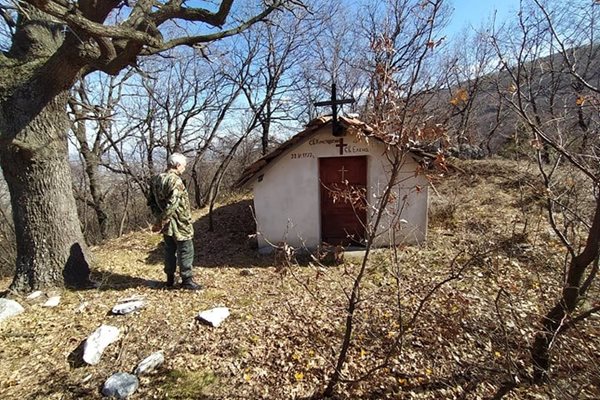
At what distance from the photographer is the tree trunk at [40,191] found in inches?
169

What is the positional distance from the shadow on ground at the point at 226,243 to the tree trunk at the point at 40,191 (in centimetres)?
212

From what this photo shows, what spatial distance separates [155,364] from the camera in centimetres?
316

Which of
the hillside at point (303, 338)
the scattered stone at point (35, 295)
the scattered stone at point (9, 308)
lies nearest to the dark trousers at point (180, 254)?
the hillside at point (303, 338)

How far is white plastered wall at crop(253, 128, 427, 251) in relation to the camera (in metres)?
7.13

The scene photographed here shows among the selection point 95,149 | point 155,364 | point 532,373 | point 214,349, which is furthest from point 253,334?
point 95,149

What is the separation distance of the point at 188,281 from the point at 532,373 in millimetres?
4564

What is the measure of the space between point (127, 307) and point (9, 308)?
156 cm

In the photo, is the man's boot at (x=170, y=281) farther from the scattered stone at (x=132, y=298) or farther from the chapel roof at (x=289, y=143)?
→ the chapel roof at (x=289, y=143)

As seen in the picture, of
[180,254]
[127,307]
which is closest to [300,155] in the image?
[180,254]

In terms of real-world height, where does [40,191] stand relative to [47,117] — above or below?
below

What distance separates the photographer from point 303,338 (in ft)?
12.0

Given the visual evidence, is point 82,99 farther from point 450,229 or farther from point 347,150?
point 450,229

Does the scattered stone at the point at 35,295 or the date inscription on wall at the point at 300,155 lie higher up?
the date inscription on wall at the point at 300,155

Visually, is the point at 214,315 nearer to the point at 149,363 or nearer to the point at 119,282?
the point at 149,363
